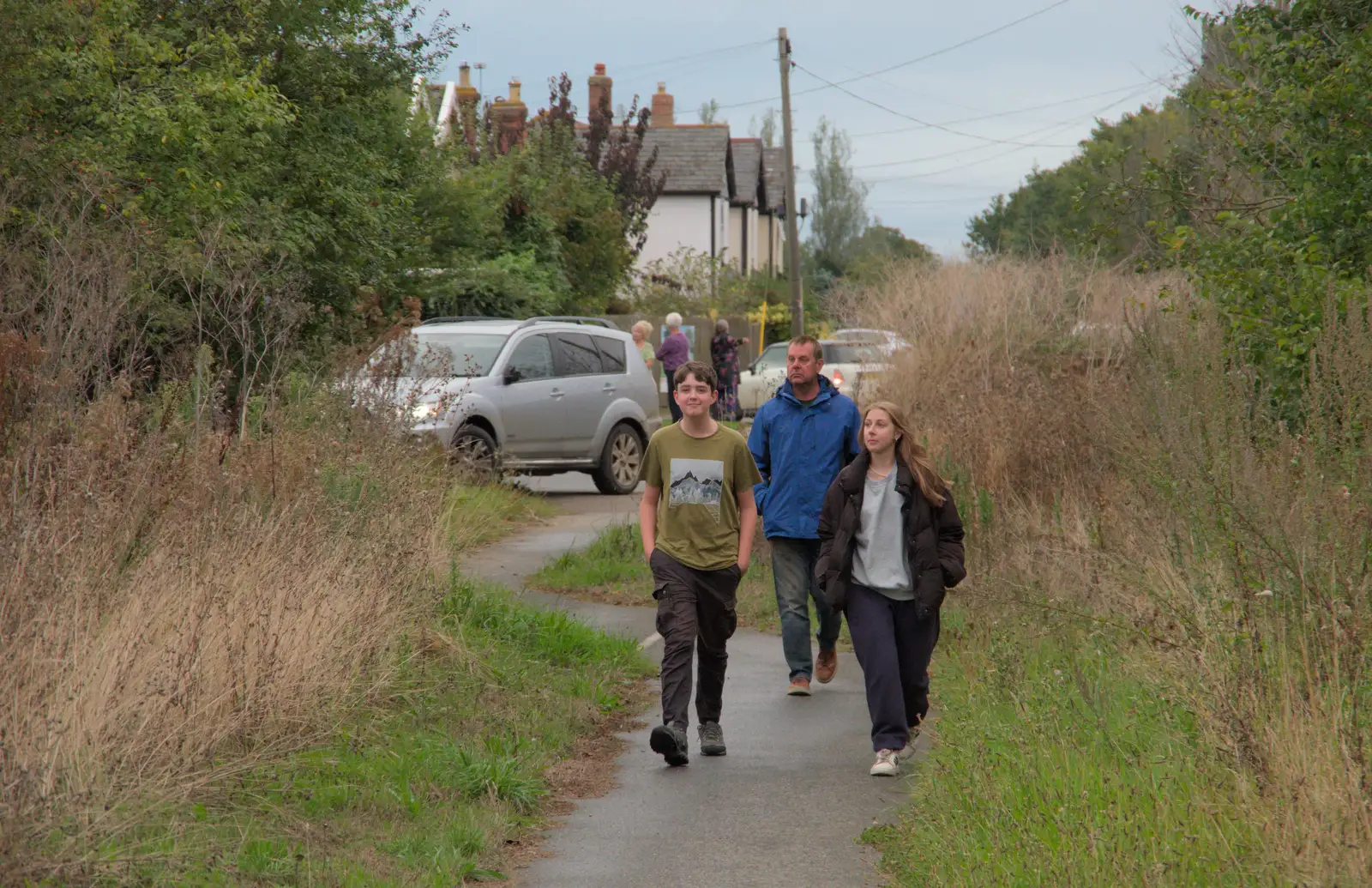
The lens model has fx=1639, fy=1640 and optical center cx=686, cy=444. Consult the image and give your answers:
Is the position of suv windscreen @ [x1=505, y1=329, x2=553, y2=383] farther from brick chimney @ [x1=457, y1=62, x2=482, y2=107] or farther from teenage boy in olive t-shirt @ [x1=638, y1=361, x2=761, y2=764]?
brick chimney @ [x1=457, y1=62, x2=482, y2=107]

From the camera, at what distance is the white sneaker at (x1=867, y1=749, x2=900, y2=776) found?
7.17 m

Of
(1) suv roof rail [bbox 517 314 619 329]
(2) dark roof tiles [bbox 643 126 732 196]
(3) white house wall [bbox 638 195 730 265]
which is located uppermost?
(2) dark roof tiles [bbox 643 126 732 196]

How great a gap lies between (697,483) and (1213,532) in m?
2.36

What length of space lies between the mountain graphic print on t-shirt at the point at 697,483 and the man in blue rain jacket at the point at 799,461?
0.68m

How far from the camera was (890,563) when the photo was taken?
7270 millimetres

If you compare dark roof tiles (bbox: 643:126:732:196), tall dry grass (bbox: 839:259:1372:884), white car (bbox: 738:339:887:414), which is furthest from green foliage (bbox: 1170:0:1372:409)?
dark roof tiles (bbox: 643:126:732:196)

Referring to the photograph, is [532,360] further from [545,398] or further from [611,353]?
[611,353]

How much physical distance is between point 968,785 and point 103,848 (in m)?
3.04

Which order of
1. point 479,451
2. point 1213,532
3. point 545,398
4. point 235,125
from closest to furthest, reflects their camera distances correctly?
point 1213,532, point 235,125, point 479,451, point 545,398

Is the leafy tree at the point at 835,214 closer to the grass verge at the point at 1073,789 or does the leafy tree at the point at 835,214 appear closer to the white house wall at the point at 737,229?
the white house wall at the point at 737,229

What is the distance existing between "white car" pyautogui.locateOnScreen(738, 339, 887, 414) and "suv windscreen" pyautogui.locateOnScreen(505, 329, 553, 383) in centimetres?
231

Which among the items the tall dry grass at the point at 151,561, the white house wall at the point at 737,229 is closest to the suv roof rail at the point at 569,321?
the tall dry grass at the point at 151,561

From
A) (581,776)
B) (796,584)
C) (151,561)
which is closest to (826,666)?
(796,584)

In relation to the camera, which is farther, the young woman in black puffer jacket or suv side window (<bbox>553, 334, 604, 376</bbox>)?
suv side window (<bbox>553, 334, 604, 376</bbox>)
